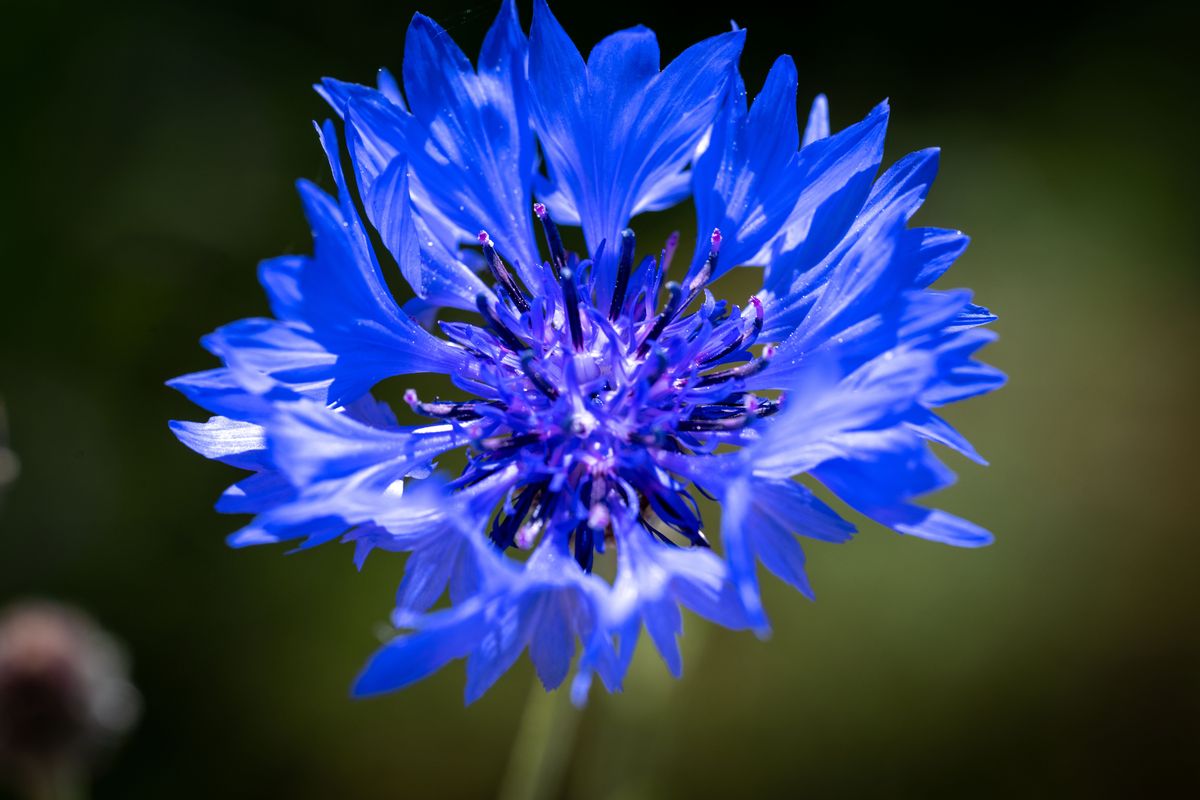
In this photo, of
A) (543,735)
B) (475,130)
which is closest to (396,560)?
(543,735)

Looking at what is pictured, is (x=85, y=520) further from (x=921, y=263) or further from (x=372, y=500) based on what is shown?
(x=921, y=263)

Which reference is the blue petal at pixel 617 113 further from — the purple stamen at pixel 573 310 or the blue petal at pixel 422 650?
the blue petal at pixel 422 650

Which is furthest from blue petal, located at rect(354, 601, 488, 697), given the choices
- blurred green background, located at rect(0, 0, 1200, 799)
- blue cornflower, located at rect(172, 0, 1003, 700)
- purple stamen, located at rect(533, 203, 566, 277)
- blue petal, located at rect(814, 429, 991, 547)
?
blurred green background, located at rect(0, 0, 1200, 799)

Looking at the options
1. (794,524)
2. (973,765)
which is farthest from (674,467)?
(973,765)

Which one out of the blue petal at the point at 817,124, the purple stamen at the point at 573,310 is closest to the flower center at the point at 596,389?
the purple stamen at the point at 573,310

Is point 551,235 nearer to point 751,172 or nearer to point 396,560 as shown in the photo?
point 751,172

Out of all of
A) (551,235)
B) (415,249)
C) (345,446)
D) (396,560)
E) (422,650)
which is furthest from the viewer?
(396,560)
